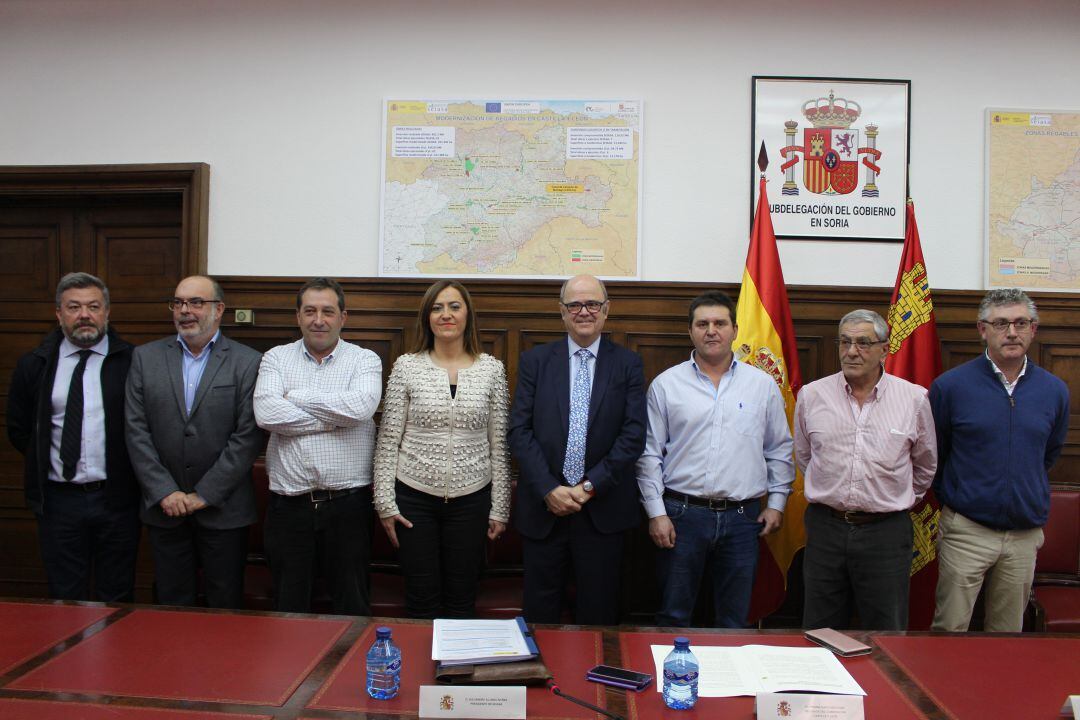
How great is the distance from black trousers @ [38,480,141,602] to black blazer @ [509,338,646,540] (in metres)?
1.53

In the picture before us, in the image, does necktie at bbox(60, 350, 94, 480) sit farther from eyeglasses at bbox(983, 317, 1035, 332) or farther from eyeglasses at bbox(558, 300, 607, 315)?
eyeglasses at bbox(983, 317, 1035, 332)

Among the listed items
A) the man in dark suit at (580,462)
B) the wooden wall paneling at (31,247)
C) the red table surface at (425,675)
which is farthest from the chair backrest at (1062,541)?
the wooden wall paneling at (31,247)

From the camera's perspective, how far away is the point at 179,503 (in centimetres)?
269

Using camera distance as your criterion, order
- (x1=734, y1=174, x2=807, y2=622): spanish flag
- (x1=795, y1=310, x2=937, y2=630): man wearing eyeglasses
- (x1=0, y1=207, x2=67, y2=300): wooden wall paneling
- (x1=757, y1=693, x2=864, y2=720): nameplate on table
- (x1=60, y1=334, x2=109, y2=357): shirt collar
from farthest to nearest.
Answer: (x1=0, y1=207, x2=67, y2=300): wooden wall paneling
(x1=734, y1=174, x2=807, y2=622): spanish flag
(x1=60, y1=334, x2=109, y2=357): shirt collar
(x1=795, y1=310, x2=937, y2=630): man wearing eyeglasses
(x1=757, y1=693, x2=864, y2=720): nameplate on table

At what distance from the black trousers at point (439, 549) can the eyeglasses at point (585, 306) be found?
2.49 ft

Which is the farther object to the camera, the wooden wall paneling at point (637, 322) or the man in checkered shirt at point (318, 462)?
the wooden wall paneling at point (637, 322)

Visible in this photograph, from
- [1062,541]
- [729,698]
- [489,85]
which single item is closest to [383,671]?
[729,698]

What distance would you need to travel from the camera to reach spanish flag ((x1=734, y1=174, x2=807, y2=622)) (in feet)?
10.4

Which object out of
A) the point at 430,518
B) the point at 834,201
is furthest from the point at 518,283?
the point at 834,201

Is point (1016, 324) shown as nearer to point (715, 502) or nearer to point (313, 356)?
point (715, 502)

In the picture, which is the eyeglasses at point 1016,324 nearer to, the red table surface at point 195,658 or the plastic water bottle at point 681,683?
the plastic water bottle at point 681,683

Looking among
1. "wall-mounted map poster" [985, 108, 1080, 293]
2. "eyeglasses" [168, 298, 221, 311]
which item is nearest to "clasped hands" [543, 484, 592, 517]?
"eyeglasses" [168, 298, 221, 311]

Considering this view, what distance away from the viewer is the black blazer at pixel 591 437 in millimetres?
2676

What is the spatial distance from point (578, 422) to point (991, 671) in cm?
146
